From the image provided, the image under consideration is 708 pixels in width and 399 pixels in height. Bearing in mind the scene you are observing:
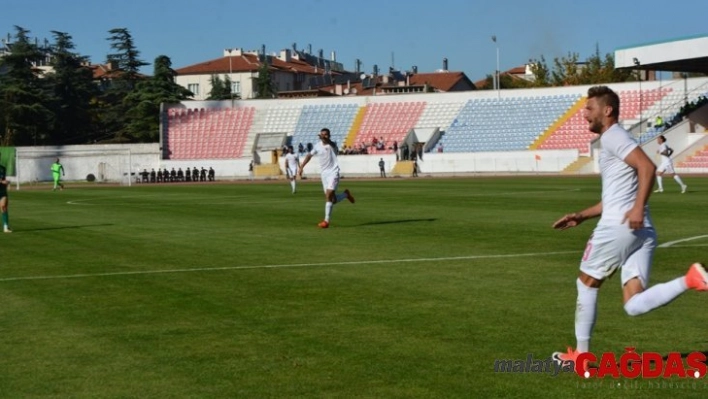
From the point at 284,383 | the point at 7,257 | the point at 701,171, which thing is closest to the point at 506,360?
the point at 284,383

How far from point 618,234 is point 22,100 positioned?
97.8 m

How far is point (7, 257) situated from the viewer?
18234 mm

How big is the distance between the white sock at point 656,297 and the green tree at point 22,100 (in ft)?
312

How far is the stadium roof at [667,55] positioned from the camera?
192ft

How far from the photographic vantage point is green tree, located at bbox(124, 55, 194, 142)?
3996 inches

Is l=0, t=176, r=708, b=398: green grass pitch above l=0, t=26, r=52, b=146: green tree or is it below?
below

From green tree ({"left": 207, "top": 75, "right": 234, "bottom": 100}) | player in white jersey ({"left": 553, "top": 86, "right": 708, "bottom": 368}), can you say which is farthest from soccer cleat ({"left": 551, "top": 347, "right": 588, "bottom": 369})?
green tree ({"left": 207, "top": 75, "right": 234, "bottom": 100})

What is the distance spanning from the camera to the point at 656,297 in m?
7.68

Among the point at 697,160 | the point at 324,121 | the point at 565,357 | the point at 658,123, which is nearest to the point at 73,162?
the point at 324,121

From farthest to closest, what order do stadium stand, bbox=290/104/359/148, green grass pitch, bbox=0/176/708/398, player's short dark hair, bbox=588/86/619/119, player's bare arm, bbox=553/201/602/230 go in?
stadium stand, bbox=290/104/359/148 → player's bare arm, bbox=553/201/602/230 → player's short dark hair, bbox=588/86/619/119 → green grass pitch, bbox=0/176/708/398

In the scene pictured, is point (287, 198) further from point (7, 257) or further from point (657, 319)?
point (657, 319)

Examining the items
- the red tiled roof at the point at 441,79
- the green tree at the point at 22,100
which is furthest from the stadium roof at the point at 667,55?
the red tiled roof at the point at 441,79

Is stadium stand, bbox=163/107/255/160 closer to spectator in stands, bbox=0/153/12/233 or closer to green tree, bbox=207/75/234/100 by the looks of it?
green tree, bbox=207/75/234/100

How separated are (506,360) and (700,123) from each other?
57.9 metres
